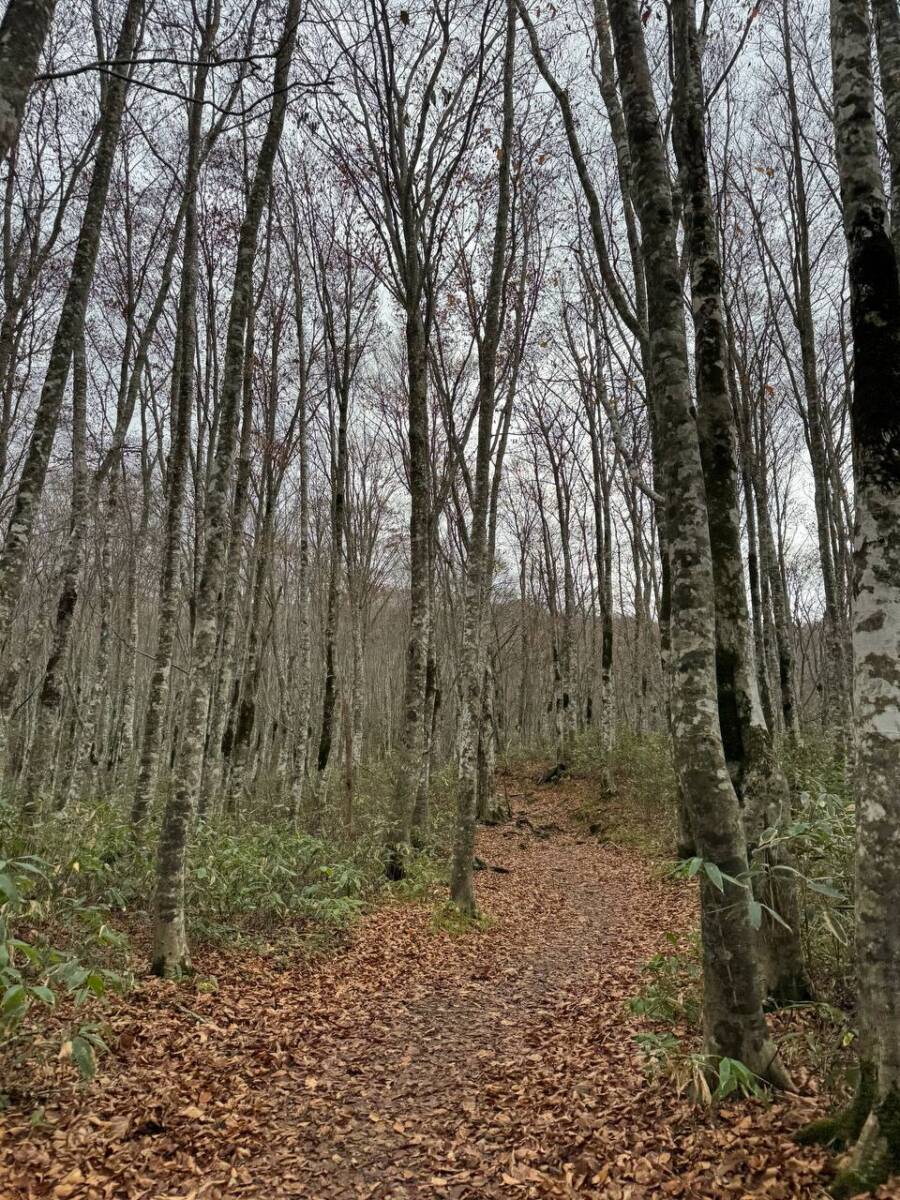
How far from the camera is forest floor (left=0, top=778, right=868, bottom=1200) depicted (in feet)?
10.1

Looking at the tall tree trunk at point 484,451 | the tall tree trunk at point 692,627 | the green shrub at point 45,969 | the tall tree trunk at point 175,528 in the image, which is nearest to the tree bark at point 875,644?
the tall tree trunk at point 692,627

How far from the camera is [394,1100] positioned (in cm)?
418

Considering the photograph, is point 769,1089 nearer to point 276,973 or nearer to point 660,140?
point 276,973

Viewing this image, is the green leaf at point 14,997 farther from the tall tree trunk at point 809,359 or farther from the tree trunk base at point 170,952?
the tall tree trunk at point 809,359

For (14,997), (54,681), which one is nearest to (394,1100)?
(14,997)

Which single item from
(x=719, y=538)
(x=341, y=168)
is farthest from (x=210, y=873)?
(x=341, y=168)

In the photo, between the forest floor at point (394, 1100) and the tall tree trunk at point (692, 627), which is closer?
the forest floor at point (394, 1100)

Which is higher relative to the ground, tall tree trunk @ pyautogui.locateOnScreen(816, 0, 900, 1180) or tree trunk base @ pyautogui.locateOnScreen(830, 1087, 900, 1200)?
tall tree trunk @ pyautogui.locateOnScreen(816, 0, 900, 1180)

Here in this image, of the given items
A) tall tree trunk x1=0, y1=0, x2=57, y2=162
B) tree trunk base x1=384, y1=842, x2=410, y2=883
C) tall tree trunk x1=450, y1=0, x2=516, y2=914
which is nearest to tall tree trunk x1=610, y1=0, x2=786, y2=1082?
tall tree trunk x1=0, y1=0, x2=57, y2=162

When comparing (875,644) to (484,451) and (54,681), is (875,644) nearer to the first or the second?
(484,451)

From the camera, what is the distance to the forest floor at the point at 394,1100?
10.1ft

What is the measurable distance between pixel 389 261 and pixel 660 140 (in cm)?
725

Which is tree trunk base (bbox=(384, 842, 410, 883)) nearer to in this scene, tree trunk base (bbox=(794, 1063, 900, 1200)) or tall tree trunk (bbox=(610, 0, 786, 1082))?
tall tree trunk (bbox=(610, 0, 786, 1082))

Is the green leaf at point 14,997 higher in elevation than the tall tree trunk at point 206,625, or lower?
lower
